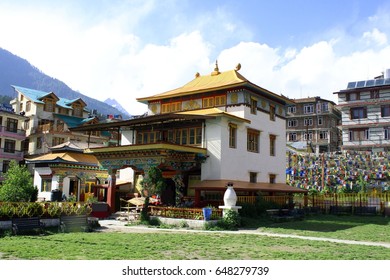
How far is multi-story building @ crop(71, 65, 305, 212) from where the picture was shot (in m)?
25.6

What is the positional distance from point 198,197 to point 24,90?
40.6m

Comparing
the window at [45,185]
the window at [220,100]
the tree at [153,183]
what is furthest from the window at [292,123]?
the tree at [153,183]

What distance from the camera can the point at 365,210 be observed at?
2927cm

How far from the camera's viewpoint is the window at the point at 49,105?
182 feet

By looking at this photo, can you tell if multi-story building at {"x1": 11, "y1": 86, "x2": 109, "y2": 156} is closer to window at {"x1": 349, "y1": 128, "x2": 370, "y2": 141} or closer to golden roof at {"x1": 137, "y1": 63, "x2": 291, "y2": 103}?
golden roof at {"x1": 137, "y1": 63, "x2": 291, "y2": 103}

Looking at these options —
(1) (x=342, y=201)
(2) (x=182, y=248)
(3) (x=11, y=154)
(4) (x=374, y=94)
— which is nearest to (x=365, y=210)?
(1) (x=342, y=201)

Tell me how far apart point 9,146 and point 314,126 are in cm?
4630

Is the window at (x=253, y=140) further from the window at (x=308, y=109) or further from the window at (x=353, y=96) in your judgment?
the window at (x=308, y=109)

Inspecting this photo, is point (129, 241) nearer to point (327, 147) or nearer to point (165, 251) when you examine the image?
point (165, 251)

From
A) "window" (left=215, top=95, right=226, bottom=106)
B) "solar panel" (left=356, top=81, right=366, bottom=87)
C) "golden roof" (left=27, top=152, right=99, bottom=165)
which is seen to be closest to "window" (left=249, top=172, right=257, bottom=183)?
"window" (left=215, top=95, right=226, bottom=106)

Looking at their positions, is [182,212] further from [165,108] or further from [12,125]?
[12,125]

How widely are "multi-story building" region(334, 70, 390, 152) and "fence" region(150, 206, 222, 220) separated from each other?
1399 inches

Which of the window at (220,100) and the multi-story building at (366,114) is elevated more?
the multi-story building at (366,114)

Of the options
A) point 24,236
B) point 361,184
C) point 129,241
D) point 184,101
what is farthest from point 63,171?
point 361,184
